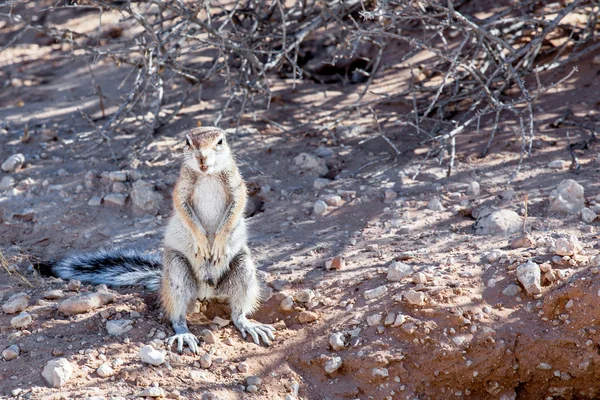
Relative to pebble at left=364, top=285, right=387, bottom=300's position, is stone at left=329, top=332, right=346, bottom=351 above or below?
below

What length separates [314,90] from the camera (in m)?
7.67

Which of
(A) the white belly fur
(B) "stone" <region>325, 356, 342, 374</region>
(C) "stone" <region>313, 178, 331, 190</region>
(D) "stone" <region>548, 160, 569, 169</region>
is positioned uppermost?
(A) the white belly fur

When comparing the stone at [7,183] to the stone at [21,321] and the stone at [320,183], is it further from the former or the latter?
the stone at [320,183]

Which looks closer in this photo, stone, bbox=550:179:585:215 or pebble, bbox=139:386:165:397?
pebble, bbox=139:386:165:397

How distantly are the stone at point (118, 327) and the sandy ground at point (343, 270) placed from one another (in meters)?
0.04

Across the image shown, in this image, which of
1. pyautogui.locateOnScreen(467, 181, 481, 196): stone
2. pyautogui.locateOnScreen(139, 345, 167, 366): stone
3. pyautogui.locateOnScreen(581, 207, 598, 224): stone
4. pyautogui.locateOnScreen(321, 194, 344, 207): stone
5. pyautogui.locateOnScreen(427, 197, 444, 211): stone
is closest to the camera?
pyautogui.locateOnScreen(139, 345, 167, 366): stone

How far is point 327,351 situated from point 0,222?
306 centimetres

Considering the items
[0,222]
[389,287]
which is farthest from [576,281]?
[0,222]

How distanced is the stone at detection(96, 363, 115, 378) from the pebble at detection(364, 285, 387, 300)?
1677mm

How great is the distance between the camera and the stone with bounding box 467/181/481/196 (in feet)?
19.2

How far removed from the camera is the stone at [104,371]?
4219mm

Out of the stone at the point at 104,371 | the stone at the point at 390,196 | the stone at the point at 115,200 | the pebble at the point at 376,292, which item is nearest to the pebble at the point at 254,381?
the stone at the point at 104,371

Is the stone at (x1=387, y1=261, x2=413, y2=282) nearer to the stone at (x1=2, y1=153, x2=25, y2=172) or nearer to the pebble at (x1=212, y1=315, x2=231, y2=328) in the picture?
the pebble at (x1=212, y1=315, x2=231, y2=328)

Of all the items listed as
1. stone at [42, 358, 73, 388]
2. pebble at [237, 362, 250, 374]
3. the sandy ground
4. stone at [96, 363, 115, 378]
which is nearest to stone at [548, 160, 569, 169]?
the sandy ground
